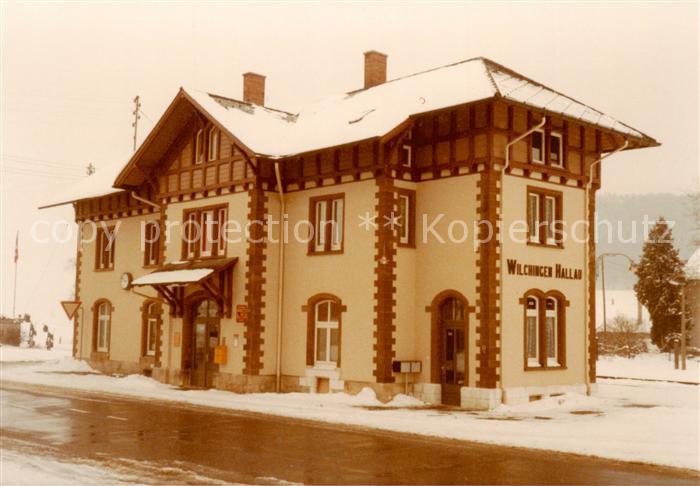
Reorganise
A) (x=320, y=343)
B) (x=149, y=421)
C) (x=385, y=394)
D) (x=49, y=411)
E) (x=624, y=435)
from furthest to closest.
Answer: (x=320, y=343), (x=385, y=394), (x=49, y=411), (x=149, y=421), (x=624, y=435)

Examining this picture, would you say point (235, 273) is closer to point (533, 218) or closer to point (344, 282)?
point (344, 282)

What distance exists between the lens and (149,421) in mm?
17844

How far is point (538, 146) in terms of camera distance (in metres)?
23.2

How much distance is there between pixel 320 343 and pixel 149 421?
292 inches

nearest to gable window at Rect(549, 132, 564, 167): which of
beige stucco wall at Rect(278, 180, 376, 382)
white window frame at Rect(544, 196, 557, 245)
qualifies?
white window frame at Rect(544, 196, 557, 245)

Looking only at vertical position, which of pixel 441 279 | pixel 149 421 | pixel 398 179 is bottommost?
pixel 149 421

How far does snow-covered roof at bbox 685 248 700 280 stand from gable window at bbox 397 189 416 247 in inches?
1528

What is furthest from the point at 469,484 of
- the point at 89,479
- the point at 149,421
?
the point at 149,421

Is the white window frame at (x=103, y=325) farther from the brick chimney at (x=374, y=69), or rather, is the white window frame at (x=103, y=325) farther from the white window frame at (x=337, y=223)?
the brick chimney at (x=374, y=69)

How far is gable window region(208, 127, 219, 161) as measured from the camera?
26922 mm

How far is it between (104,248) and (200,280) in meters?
11.7

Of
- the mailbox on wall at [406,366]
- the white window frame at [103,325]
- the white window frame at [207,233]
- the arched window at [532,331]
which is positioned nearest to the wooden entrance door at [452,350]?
the mailbox on wall at [406,366]

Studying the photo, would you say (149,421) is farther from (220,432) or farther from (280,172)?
(280,172)

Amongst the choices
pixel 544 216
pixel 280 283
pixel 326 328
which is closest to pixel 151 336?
pixel 280 283
